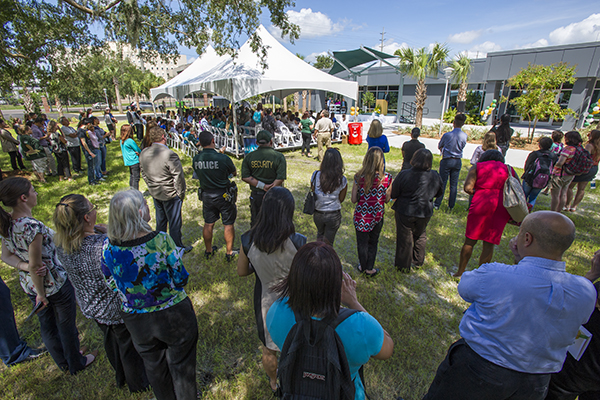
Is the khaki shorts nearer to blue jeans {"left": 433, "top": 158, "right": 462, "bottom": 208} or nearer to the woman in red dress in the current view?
blue jeans {"left": 433, "top": 158, "right": 462, "bottom": 208}

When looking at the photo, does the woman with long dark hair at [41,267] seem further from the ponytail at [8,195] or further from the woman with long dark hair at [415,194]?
the woman with long dark hair at [415,194]

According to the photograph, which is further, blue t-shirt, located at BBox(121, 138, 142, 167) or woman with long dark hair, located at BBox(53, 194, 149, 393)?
blue t-shirt, located at BBox(121, 138, 142, 167)

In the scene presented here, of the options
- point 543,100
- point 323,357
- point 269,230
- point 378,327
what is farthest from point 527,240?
point 543,100

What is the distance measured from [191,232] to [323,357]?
15.4ft

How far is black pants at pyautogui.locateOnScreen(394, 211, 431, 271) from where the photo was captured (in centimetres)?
367

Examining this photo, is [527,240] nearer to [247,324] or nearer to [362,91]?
[247,324]

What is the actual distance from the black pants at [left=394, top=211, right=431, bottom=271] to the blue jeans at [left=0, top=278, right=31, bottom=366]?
4.03m

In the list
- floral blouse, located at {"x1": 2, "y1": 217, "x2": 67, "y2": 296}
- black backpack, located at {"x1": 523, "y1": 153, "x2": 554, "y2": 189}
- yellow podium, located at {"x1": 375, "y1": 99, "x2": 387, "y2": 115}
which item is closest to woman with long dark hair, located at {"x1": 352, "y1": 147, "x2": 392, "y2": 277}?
floral blouse, located at {"x1": 2, "y1": 217, "x2": 67, "y2": 296}

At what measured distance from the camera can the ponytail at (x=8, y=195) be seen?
2.12 m

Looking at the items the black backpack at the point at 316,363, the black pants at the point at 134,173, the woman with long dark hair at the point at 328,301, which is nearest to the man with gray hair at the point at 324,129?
the black pants at the point at 134,173

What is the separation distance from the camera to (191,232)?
5.34 meters

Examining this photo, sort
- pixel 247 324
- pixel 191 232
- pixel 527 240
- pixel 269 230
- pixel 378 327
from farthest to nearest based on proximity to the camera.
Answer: pixel 191 232 < pixel 247 324 < pixel 269 230 < pixel 527 240 < pixel 378 327

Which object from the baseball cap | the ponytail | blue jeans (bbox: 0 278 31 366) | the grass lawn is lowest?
the grass lawn

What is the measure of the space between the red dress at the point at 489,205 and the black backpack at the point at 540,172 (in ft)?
8.81
